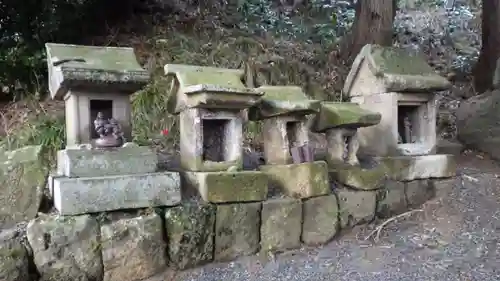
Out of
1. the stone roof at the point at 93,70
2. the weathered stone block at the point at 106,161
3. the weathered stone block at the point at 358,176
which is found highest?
the stone roof at the point at 93,70

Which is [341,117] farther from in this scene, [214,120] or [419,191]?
[419,191]

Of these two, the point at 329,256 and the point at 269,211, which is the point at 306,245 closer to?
the point at 329,256

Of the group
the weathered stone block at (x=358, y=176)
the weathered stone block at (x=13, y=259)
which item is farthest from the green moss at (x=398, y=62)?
the weathered stone block at (x=13, y=259)

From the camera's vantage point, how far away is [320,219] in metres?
3.68

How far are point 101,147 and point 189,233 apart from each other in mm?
841

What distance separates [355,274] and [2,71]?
4731 mm

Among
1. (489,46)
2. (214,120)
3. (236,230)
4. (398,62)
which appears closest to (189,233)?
(236,230)

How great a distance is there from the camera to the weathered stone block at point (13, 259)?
276 centimetres

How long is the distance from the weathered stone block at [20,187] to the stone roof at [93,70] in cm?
54

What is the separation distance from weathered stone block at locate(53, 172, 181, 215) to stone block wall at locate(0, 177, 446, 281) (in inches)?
2.4

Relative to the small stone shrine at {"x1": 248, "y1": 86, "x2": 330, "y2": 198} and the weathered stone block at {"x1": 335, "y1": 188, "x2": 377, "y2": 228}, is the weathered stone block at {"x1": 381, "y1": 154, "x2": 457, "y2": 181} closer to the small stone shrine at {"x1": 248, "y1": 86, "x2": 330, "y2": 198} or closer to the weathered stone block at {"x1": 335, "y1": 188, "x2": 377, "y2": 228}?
the weathered stone block at {"x1": 335, "y1": 188, "x2": 377, "y2": 228}

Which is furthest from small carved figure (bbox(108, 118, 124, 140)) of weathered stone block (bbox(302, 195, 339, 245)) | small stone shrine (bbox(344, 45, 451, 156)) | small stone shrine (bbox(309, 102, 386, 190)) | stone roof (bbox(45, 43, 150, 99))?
small stone shrine (bbox(344, 45, 451, 156))

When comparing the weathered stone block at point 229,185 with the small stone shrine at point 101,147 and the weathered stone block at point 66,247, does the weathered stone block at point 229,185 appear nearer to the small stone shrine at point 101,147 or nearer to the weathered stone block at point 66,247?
the small stone shrine at point 101,147

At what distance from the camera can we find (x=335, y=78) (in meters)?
6.85
